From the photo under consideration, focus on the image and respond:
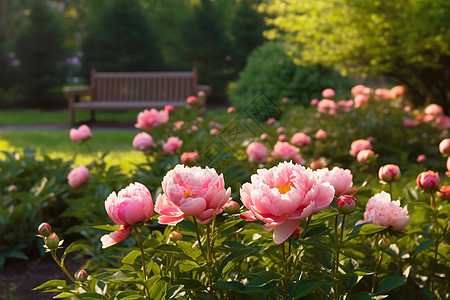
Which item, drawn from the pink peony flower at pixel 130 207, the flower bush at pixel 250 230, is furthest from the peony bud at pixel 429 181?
the pink peony flower at pixel 130 207

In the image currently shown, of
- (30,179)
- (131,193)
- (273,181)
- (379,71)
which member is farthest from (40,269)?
(379,71)

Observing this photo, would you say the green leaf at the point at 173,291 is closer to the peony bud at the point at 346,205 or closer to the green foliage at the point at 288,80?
the peony bud at the point at 346,205

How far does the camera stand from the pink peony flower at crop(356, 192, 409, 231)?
165 centimetres

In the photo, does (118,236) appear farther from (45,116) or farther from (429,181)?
(45,116)

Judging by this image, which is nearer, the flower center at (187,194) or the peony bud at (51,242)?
the flower center at (187,194)

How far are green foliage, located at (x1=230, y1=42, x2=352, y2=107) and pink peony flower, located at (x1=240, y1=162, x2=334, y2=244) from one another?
8.10 meters

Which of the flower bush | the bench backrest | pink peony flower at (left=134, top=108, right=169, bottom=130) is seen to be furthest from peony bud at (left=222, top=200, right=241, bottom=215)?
the bench backrest

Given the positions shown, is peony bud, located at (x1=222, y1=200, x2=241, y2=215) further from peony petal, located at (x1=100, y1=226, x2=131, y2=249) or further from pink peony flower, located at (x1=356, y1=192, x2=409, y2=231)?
pink peony flower, located at (x1=356, y1=192, x2=409, y2=231)

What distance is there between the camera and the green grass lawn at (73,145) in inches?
248

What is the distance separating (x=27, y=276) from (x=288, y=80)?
7.65 meters

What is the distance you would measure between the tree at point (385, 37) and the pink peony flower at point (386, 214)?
5494 millimetres

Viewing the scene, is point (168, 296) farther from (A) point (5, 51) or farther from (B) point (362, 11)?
(A) point (5, 51)

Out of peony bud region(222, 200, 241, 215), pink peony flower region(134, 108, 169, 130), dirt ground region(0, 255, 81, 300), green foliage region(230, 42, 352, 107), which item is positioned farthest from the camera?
green foliage region(230, 42, 352, 107)

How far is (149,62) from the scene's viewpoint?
49.0ft
